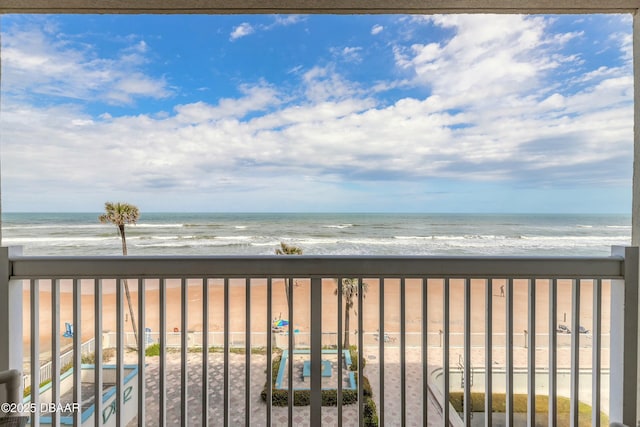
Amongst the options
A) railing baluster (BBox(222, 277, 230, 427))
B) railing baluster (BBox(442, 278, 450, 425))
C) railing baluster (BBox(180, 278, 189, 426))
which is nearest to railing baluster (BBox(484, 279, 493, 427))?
railing baluster (BBox(442, 278, 450, 425))

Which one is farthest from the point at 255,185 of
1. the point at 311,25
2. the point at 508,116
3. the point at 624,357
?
the point at 624,357

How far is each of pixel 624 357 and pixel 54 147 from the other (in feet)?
17.4

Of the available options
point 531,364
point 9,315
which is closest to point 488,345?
point 531,364

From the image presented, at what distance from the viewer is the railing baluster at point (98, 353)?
51.3 inches

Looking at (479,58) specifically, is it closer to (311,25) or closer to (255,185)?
(311,25)

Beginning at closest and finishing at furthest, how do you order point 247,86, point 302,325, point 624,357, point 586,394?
1. point 624,357
2. point 586,394
3. point 247,86
4. point 302,325

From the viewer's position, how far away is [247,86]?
462cm

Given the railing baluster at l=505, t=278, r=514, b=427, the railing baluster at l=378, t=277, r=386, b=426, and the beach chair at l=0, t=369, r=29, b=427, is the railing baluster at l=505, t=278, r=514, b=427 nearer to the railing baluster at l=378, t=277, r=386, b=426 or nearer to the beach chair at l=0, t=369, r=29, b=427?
the railing baluster at l=378, t=277, r=386, b=426

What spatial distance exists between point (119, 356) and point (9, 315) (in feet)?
1.64

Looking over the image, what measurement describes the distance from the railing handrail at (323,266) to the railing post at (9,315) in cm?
3

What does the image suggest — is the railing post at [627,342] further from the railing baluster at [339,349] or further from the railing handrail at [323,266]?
the railing baluster at [339,349]

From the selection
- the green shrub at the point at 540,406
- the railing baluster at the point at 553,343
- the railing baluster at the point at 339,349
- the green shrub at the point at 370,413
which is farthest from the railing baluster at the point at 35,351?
the green shrub at the point at 370,413

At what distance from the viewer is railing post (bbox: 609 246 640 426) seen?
4.27 feet

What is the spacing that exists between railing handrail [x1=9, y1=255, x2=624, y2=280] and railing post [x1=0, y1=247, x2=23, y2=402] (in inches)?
1.4
